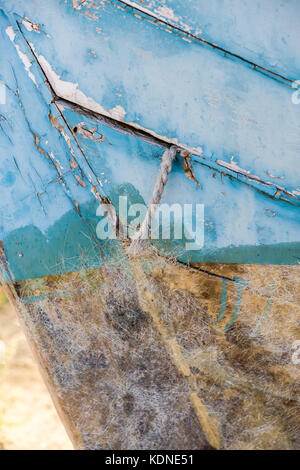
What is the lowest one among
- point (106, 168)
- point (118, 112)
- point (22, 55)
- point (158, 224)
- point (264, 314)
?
point (264, 314)

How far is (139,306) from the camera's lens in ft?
4.28

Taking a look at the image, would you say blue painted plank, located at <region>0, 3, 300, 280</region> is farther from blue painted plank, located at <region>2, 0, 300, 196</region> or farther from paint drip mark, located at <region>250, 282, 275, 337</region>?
paint drip mark, located at <region>250, 282, 275, 337</region>

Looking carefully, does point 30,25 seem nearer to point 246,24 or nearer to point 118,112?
point 118,112

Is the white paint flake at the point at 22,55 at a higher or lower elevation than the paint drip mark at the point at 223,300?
higher

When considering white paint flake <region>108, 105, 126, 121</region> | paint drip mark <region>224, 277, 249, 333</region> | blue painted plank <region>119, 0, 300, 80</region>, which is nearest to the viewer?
blue painted plank <region>119, 0, 300, 80</region>

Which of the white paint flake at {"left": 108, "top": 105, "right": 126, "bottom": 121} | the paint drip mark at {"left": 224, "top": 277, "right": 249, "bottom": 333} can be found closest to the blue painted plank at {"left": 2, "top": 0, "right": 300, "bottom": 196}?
the white paint flake at {"left": 108, "top": 105, "right": 126, "bottom": 121}

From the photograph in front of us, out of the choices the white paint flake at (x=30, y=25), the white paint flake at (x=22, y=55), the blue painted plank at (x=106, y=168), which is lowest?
the blue painted plank at (x=106, y=168)

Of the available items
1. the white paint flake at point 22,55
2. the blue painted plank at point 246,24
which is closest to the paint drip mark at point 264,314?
the blue painted plank at point 246,24

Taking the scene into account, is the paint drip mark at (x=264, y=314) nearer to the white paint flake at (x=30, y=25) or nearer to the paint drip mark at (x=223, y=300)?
the paint drip mark at (x=223, y=300)

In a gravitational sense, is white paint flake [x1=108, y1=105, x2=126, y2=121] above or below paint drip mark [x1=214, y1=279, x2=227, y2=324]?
above

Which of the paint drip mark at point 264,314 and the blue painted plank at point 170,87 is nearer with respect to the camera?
the blue painted plank at point 170,87

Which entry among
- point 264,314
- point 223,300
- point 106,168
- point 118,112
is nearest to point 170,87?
point 118,112

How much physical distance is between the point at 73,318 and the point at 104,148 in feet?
2.24

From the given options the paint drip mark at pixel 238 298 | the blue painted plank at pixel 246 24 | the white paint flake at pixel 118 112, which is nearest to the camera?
the blue painted plank at pixel 246 24
